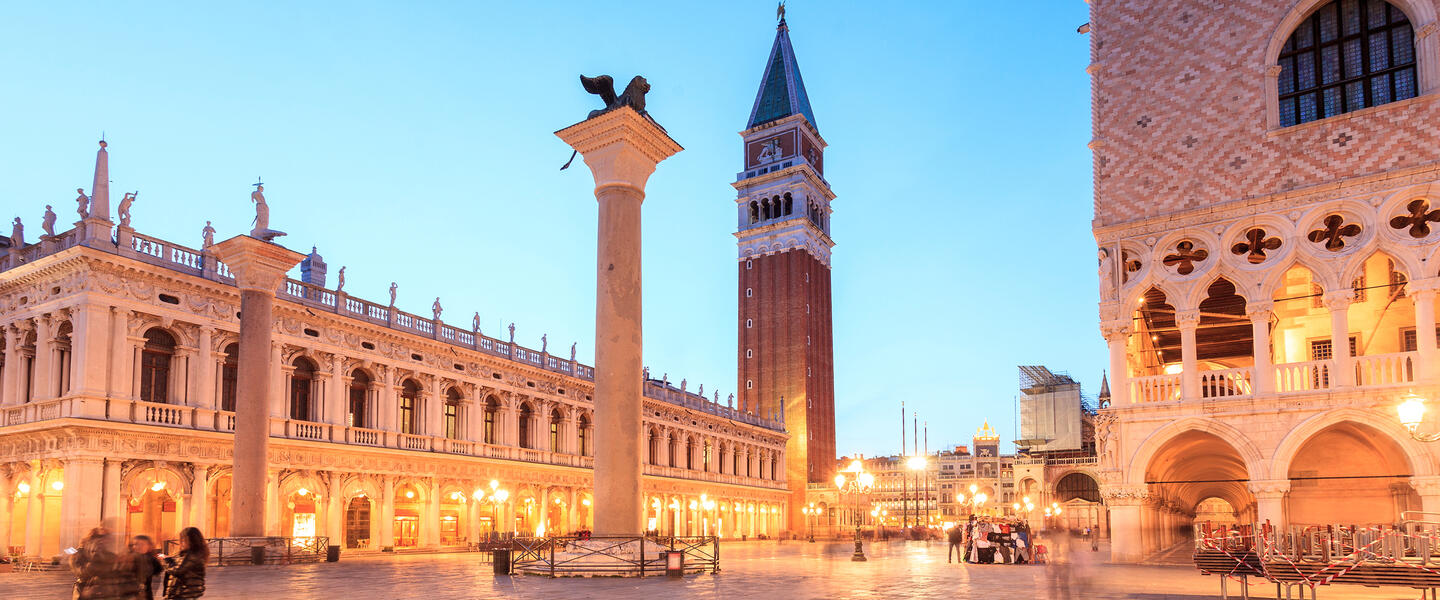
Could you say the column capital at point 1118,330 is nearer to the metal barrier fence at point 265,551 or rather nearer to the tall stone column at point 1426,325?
the tall stone column at point 1426,325

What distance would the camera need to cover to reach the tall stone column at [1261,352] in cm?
2353

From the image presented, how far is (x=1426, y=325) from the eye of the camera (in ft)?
71.5

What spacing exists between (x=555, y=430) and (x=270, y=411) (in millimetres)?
19600

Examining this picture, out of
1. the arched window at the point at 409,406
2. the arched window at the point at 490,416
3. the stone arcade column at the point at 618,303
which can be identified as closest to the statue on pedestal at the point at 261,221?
the stone arcade column at the point at 618,303

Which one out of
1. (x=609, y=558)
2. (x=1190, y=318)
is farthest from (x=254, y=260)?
(x=1190, y=318)

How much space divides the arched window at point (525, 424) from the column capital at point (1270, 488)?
33.3m

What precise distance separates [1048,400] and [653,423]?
170 ft

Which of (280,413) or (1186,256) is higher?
(1186,256)

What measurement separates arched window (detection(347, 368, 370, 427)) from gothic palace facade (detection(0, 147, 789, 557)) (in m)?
0.06

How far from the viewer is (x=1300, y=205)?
940 inches

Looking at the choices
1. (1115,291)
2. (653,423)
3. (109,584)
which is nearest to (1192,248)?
(1115,291)

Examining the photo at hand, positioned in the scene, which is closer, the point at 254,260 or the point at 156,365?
the point at 254,260

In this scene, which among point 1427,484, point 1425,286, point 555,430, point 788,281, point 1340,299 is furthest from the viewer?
point 788,281

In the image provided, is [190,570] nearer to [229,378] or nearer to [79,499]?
[79,499]
